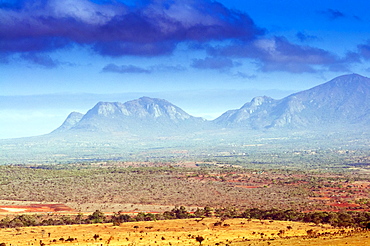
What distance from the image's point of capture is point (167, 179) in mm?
102938

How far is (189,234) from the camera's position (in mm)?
46438

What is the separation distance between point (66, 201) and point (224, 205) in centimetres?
2146

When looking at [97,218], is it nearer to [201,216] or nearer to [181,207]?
[181,207]

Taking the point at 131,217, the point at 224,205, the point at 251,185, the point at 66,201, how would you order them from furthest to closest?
the point at 251,185 < the point at 66,201 < the point at 224,205 < the point at 131,217

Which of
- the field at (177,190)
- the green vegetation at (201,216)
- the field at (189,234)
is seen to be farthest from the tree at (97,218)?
the field at (177,190)

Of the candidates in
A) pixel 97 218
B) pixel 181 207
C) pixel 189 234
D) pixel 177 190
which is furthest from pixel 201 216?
pixel 177 190

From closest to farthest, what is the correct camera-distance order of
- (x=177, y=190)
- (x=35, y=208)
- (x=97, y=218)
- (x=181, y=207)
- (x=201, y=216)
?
(x=97, y=218) → (x=201, y=216) → (x=181, y=207) → (x=35, y=208) → (x=177, y=190)

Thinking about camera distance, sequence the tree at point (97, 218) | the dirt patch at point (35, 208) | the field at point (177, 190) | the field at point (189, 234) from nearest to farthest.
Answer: the field at point (189, 234) → the tree at point (97, 218) → the dirt patch at point (35, 208) → the field at point (177, 190)

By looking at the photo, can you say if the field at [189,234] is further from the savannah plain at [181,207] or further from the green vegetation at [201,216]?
the green vegetation at [201,216]

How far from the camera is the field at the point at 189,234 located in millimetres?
40969

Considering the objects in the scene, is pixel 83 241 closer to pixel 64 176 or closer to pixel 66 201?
pixel 66 201

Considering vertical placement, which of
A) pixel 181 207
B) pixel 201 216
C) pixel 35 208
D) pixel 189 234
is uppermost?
pixel 35 208

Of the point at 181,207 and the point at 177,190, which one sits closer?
the point at 181,207

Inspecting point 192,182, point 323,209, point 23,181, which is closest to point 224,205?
point 323,209
